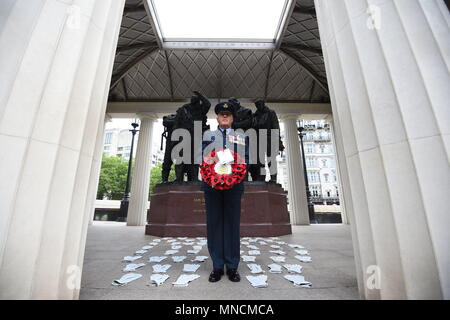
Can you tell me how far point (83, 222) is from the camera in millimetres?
1643

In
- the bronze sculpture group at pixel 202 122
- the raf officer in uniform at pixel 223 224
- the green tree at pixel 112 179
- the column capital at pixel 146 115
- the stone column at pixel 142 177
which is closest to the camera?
the raf officer in uniform at pixel 223 224

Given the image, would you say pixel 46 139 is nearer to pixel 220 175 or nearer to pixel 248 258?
pixel 220 175

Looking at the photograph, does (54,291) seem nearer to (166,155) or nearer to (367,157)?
(367,157)

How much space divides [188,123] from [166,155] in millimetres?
1480

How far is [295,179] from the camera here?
12461 millimetres

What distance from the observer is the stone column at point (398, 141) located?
134 cm

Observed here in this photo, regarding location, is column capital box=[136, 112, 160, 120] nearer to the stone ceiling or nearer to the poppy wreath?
the stone ceiling

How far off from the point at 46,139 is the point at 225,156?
4.94ft

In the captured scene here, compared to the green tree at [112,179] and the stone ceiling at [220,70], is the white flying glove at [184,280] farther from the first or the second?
the green tree at [112,179]

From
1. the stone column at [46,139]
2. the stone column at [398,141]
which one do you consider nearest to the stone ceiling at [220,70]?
the stone column at [398,141]

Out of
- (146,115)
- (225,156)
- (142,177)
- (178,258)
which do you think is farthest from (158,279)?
(146,115)

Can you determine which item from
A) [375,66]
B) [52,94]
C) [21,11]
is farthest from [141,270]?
[375,66]

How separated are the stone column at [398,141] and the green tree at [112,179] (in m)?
34.7
